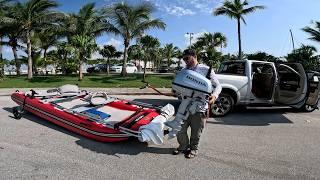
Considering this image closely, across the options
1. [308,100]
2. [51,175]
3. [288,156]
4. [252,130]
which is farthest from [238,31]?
[51,175]

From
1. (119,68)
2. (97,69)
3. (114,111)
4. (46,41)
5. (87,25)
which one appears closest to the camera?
(114,111)

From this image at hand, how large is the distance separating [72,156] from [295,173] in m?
3.46

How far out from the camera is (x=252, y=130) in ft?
25.3

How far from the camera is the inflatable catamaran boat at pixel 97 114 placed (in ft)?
18.9

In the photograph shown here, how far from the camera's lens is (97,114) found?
694cm

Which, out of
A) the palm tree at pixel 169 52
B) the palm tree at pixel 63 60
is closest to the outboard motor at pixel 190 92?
the palm tree at pixel 63 60

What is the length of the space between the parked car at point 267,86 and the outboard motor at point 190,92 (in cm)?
388

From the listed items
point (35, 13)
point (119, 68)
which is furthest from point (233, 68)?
point (119, 68)

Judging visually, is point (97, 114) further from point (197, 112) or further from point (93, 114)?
point (197, 112)

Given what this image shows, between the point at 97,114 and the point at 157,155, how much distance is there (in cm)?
191

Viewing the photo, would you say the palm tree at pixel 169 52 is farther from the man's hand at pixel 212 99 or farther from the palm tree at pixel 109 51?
the man's hand at pixel 212 99

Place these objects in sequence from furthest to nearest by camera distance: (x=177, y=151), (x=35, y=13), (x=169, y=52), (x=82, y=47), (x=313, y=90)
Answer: (x=169, y=52) < (x=35, y=13) < (x=82, y=47) < (x=313, y=90) < (x=177, y=151)

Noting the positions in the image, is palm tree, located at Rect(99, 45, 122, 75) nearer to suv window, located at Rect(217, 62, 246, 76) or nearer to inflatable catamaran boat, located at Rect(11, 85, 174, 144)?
suv window, located at Rect(217, 62, 246, 76)

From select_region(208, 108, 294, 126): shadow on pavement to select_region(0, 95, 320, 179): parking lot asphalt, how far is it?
1.93 feet
